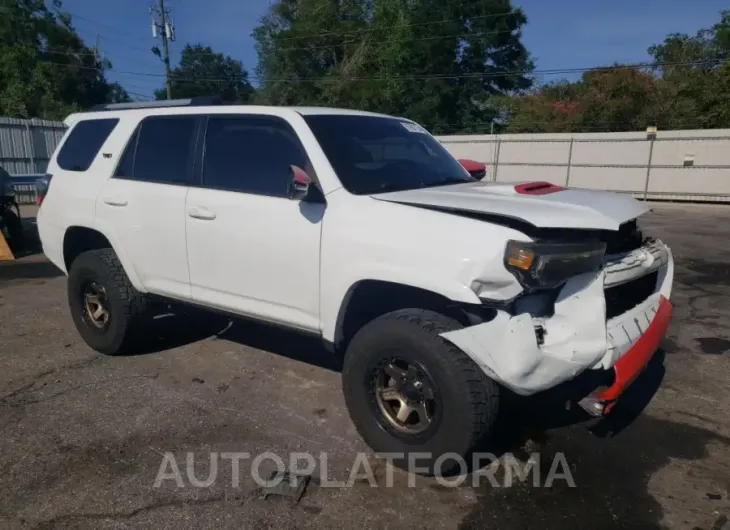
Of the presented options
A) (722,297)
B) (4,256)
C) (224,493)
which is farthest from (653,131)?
(224,493)

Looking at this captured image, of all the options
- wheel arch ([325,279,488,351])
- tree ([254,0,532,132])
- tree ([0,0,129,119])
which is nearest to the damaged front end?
wheel arch ([325,279,488,351])

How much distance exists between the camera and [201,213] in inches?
154

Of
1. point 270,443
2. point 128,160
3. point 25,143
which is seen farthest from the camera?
point 25,143

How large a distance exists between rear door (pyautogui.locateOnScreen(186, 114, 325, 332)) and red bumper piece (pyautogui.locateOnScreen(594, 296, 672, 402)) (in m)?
1.62

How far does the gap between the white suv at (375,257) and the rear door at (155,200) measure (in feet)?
0.05

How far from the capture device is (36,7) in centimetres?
4291

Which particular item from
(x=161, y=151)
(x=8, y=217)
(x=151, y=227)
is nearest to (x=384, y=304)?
(x=151, y=227)

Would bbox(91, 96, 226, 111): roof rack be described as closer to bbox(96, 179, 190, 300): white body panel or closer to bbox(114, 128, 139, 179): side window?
bbox(114, 128, 139, 179): side window

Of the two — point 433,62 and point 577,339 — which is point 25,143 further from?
point 433,62

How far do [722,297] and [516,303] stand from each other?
17.5ft

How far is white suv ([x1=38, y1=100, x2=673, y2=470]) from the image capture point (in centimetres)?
279

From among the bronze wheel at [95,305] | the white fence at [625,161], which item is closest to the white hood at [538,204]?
the bronze wheel at [95,305]

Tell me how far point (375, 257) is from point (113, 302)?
99.8 inches

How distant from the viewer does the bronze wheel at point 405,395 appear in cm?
302
